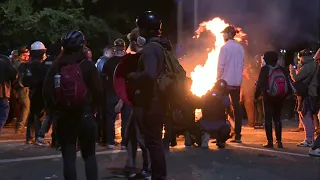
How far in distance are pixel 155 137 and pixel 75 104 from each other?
0.96 metres

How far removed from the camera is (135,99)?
5652 mm

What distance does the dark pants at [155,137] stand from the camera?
18.1 ft

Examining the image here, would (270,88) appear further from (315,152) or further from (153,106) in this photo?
(153,106)

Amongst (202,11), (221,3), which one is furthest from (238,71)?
(202,11)

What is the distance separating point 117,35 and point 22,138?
30.0 ft

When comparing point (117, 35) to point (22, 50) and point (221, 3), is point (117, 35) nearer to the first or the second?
point (221, 3)

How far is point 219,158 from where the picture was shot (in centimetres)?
813

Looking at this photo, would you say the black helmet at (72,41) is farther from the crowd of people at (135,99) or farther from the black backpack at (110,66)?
the black backpack at (110,66)

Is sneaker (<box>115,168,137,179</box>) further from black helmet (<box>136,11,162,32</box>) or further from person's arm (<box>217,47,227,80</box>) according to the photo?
person's arm (<box>217,47,227,80</box>)

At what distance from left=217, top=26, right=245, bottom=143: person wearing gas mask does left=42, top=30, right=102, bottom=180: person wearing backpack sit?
16.2 ft

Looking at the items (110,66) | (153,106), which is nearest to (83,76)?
(153,106)

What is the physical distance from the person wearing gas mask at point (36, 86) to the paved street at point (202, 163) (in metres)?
0.52

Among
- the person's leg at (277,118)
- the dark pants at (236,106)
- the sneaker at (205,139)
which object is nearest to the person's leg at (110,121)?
the sneaker at (205,139)

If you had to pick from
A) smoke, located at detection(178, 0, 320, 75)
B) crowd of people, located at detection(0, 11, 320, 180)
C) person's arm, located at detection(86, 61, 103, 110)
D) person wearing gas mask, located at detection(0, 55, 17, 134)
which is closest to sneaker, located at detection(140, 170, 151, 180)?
crowd of people, located at detection(0, 11, 320, 180)
